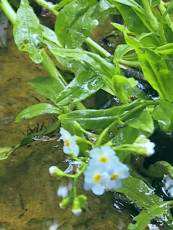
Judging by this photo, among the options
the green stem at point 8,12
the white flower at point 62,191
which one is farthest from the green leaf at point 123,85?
the green stem at point 8,12

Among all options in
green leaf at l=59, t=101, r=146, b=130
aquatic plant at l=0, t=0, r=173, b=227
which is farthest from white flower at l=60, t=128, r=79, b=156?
green leaf at l=59, t=101, r=146, b=130

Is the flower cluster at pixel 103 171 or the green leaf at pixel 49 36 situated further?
the green leaf at pixel 49 36

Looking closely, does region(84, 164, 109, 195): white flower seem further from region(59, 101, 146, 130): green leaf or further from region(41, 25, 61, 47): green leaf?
region(41, 25, 61, 47): green leaf

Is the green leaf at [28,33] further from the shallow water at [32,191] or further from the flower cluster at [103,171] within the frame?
the flower cluster at [103,171]

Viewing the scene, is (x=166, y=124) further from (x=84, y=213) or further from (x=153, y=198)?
(x=84, y=213)

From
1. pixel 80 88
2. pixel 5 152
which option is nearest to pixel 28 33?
pixel 80 88

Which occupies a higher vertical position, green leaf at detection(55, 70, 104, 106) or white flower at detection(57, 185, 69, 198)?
green leaf at detection(55, 70, 104, 106)

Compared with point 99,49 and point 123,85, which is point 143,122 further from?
point 99,49

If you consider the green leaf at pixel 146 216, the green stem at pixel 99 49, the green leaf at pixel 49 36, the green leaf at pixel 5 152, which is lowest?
the green leaf at pixel 146 216
